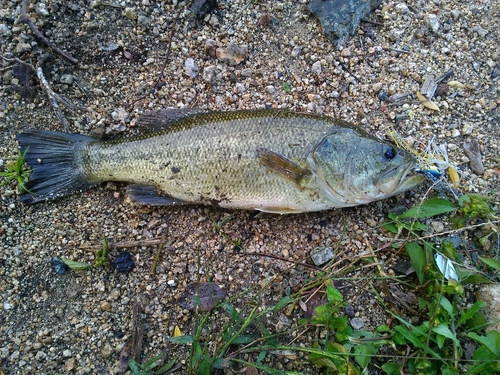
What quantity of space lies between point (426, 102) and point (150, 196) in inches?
127

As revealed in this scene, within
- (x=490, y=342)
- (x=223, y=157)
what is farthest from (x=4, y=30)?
(x=490, y=342)

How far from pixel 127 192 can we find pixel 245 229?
1267 mm

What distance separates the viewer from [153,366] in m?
3.46

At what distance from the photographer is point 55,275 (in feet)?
12.5

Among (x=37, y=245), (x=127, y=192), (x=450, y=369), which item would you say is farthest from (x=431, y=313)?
(x=37, y=245)

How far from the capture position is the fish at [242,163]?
3680 mm

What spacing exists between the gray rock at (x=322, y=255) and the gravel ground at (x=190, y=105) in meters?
0.09

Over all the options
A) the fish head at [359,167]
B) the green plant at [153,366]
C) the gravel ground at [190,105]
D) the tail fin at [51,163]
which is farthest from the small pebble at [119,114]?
the green plant at [153,366]

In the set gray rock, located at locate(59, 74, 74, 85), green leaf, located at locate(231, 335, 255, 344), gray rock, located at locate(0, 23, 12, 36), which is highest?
gray rock, located at locate(0, 23, 12, 36)

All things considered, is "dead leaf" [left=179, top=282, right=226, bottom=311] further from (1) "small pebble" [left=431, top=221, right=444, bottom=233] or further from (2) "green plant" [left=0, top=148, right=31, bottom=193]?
(1) "small pebble" [left=431, top=221, right=444, bottom=233]

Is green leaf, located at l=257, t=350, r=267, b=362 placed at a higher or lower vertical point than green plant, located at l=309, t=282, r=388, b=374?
lower

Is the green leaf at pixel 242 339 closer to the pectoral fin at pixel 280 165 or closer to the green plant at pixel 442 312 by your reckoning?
the green plant at pixel 442 312

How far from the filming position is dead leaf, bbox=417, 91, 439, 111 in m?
4.31

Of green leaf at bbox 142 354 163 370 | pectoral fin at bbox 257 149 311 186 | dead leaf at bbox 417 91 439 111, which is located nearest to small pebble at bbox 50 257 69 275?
green leaf at bbox 142 354 163 370
